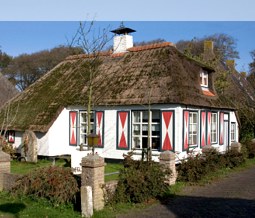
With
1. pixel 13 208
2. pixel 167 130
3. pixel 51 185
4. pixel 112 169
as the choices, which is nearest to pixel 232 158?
pixel 167 130

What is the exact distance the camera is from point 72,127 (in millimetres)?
19047

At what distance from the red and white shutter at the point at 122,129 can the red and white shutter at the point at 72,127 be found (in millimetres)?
2827

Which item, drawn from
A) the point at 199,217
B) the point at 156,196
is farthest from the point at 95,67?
the point at 199,217

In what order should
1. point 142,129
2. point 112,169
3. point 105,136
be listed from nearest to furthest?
point 112,169, point 142,129, point 105,136

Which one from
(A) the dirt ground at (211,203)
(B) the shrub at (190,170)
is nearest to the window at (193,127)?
(B) the shrub at (190,170)

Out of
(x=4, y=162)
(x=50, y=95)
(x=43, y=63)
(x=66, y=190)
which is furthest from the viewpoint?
(x=43, y=63)

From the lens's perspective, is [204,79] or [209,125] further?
[204,79]

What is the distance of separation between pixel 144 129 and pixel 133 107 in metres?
1.15

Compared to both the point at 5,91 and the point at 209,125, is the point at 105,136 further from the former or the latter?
the point at 5,91

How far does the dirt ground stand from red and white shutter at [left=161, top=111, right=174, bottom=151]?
122 inches

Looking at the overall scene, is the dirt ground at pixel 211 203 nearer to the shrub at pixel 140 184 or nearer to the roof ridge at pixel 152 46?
the shrub at pixel 140 184

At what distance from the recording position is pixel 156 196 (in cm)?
1055

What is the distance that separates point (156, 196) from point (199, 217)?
6.46ft

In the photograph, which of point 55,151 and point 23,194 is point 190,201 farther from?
point 55,151
